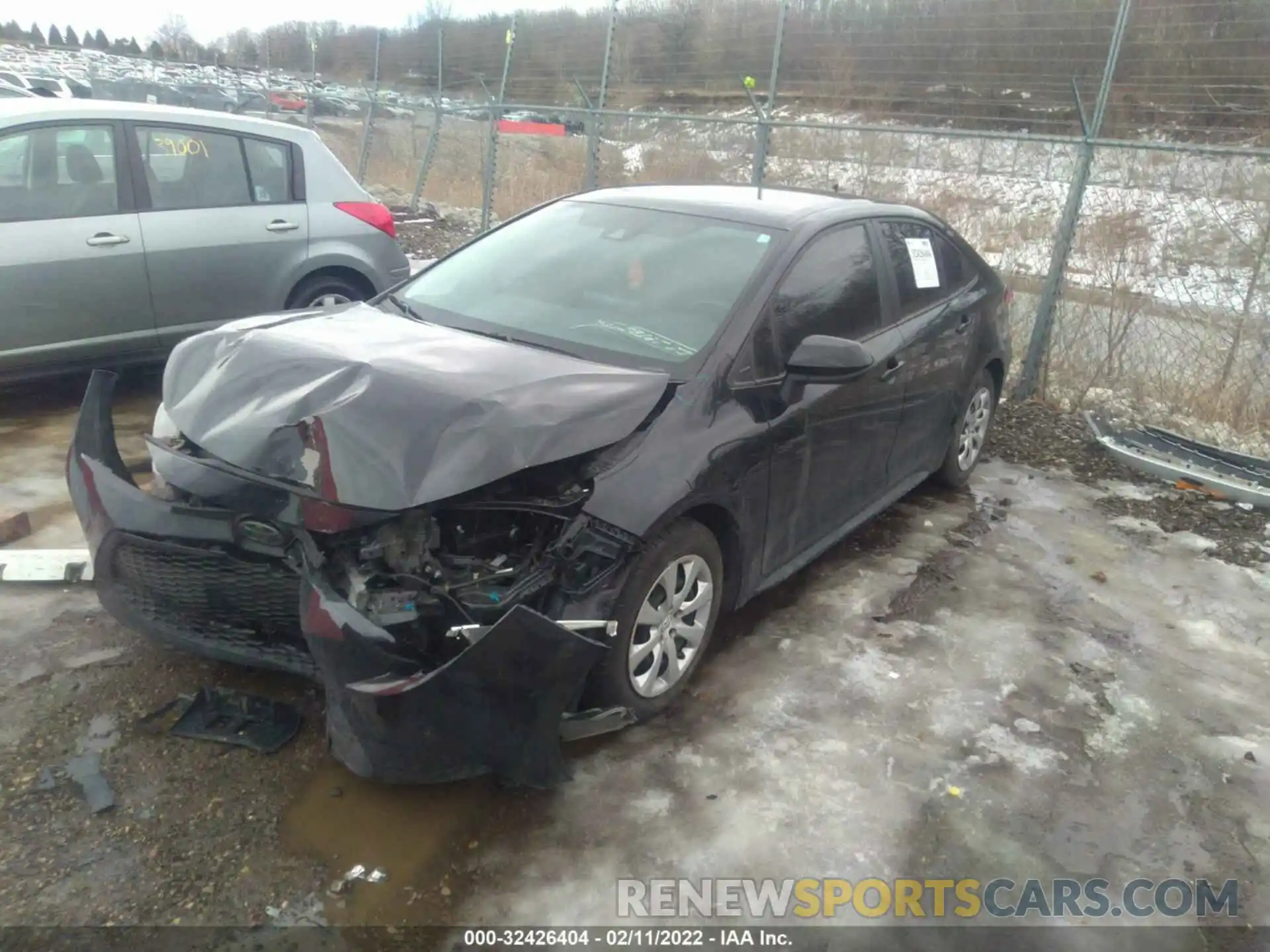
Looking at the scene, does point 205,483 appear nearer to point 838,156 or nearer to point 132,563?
point 132,563

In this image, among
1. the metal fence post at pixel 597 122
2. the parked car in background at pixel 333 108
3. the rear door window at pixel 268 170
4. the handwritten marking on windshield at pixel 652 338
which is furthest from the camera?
the parked car in background at pixel 333 108

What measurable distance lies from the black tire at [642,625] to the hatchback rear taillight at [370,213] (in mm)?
4323

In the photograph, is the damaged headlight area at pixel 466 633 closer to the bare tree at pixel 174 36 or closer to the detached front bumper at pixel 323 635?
the detached front bumper at pixel 323 635

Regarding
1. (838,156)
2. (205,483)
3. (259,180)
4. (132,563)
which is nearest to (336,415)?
(205,483)

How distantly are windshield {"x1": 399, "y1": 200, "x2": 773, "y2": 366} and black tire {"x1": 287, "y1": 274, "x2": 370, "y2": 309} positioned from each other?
7.82 ft

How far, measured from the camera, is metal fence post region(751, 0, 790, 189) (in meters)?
8.25

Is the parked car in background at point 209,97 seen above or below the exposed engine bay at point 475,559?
above

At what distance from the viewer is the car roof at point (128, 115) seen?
16.8 feet

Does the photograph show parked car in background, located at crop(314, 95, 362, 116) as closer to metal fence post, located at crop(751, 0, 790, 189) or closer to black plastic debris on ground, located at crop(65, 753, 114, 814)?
metal fence post, located at crop(751, 0, 790, 189)

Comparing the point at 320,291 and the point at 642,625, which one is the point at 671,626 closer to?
the point at 642,625

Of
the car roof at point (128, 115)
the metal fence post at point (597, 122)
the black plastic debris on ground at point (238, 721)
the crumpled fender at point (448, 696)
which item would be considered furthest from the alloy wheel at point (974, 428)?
the metal fence post at point (597, 122)

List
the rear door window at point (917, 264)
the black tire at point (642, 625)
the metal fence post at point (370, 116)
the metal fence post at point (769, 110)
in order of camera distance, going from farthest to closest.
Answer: the metal fence post at point (370, 116) → the metal fence post at point (769, 110) → the rear door window at point (917, 264) → the black tire at point (642, 625)

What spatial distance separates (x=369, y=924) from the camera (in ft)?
7.78

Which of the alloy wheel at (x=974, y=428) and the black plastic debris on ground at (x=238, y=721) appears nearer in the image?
the black plastic debris on ground at (x=238, y=721)
